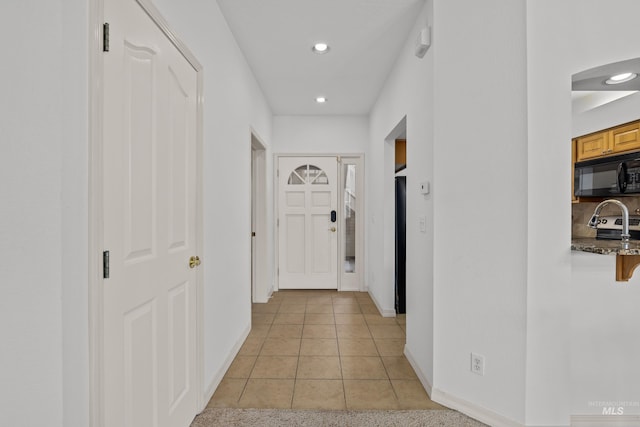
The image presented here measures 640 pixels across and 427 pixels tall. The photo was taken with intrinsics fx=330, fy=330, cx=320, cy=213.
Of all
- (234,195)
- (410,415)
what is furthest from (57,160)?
(410,415)

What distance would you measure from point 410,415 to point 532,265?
3.61 feet

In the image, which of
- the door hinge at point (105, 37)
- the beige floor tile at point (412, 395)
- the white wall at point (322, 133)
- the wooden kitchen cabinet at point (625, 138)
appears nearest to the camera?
the door hinge at point (105, 37)

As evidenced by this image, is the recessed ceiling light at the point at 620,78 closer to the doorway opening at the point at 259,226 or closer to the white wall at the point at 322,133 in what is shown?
the white wall at the point at 322,133

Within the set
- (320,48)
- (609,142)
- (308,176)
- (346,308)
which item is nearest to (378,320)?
(346,308)

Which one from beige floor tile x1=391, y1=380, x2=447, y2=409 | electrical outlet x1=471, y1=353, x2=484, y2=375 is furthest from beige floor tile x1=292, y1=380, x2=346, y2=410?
electrical outlet x1=471, y1=353, x2=484, y2=375

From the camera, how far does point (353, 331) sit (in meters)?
3.28

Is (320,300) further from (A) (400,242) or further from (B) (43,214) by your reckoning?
A: (B) (43,214)

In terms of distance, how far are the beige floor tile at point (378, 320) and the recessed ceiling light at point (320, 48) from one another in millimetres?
2726

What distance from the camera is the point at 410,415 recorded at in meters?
1.93

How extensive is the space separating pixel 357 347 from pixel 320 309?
1165 mm

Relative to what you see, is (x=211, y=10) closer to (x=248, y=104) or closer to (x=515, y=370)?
(x=248, y=104)

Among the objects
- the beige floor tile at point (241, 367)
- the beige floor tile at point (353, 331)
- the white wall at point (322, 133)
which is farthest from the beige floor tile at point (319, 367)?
the white wall at point (322, 133)

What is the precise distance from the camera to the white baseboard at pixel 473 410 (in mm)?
1771

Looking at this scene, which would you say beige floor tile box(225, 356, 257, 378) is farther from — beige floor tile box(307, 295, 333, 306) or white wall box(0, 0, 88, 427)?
beige floor tile box(307, 295, 333, 306)
